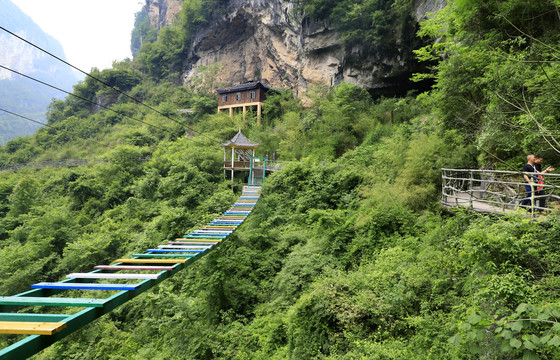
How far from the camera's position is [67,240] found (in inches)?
503

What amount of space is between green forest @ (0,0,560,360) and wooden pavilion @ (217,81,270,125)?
750cm

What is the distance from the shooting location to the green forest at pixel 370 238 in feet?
11.3

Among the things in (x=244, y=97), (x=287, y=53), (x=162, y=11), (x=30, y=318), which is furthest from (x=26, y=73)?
(x=30, y=318)

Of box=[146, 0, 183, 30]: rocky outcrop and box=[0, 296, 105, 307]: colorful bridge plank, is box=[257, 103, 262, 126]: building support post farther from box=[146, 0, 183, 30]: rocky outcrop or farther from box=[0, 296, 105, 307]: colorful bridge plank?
box=[146, 0, 183, 30]: rocky outcrop

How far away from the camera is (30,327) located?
1.85m

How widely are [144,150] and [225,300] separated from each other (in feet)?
50.6

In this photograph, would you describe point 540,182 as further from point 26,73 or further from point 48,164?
point 26,73

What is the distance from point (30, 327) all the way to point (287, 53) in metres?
23.2

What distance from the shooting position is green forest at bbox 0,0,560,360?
3.43 meters

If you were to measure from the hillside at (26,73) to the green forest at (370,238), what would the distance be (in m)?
50.7

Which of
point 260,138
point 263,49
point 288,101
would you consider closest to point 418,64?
point 288,101

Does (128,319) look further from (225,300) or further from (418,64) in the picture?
(418,64)

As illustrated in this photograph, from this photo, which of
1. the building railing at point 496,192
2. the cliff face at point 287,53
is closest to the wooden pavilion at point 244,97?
the cliff face at point 287,53

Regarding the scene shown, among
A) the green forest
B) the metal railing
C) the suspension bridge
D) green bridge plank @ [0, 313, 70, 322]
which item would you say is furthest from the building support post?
green bridge plank @ [0, 313, 70, 322]
